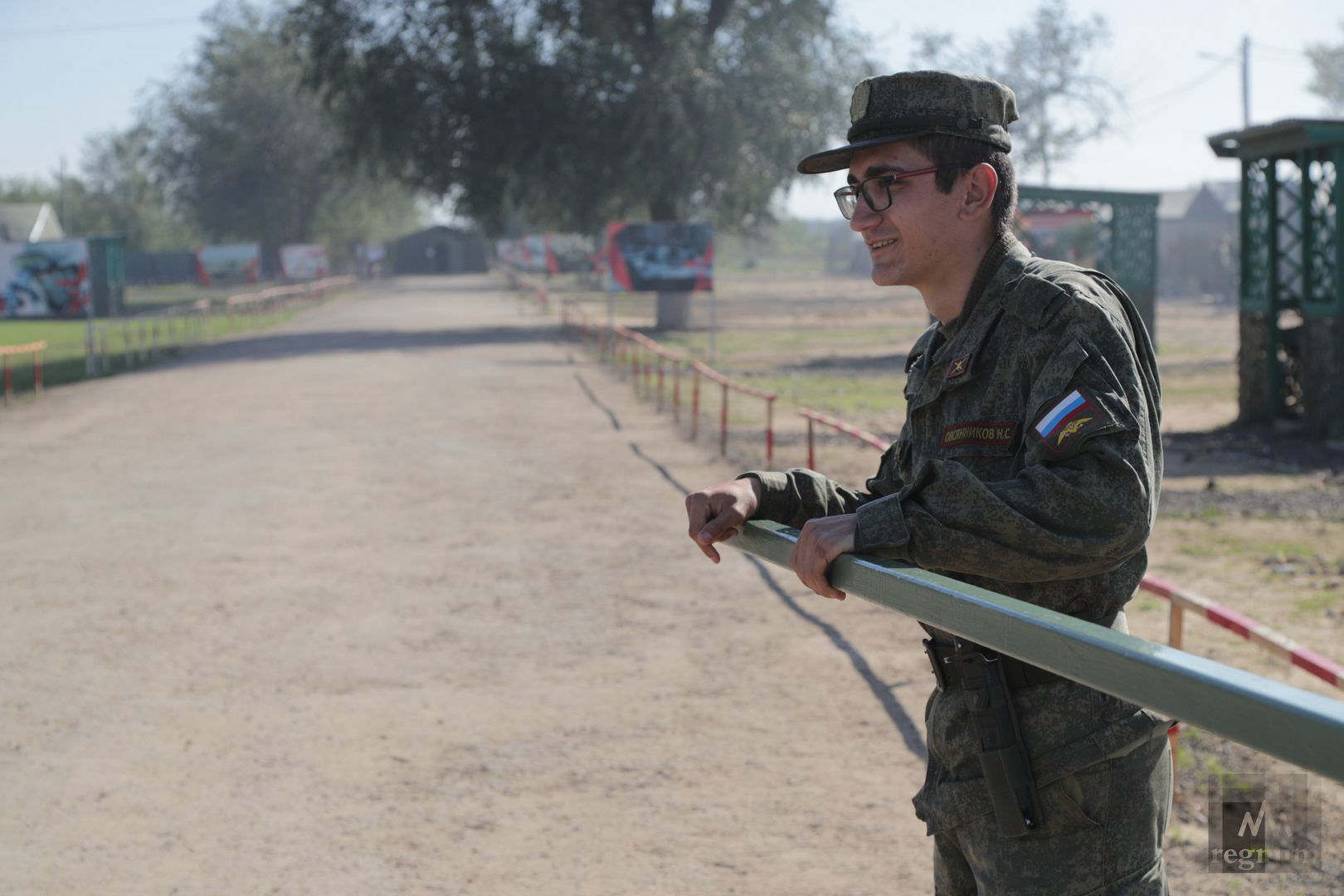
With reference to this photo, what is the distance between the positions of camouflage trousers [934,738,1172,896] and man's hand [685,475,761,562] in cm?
62

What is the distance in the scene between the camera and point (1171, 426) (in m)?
17.1

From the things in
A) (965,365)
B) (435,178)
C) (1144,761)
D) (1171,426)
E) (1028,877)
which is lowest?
(1171,426)

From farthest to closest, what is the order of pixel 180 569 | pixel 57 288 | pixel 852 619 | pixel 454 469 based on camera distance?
pixel 57 288 → pixel 454 469 → pixel 180 569 → pixel 852 619

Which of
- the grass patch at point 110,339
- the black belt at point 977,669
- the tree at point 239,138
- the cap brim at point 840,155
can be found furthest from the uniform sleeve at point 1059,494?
the tree at point 239,138

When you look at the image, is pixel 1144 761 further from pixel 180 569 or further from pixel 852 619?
pixel 180 569

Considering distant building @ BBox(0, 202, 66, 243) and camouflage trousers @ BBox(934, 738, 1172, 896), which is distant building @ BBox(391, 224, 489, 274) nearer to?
distant building @ BBox(0, 202, 66, 243)

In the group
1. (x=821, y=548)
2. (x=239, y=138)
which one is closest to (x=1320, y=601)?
(x=821, y=548)

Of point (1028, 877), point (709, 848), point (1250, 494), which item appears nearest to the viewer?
point (1028, 877)

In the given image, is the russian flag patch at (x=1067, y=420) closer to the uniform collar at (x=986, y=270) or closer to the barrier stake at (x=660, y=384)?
the uniform collar at (x=986, y=270)

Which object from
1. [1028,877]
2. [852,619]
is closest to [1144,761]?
[1028,877]

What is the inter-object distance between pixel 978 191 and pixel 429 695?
15.3ft

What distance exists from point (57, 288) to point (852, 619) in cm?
2419

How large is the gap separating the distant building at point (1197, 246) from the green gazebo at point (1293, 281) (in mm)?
32164

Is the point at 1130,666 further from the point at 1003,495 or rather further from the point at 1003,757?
the point at 1003,757
